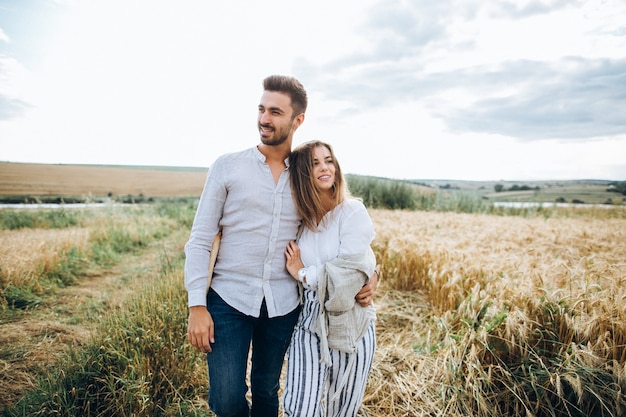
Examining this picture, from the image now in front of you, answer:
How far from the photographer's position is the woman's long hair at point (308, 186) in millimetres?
2385

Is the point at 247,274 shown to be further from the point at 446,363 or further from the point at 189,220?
the point at 189,220

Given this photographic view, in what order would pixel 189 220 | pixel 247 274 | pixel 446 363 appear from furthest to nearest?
pixel 189 220
pixel 446 363
pixel 247 274

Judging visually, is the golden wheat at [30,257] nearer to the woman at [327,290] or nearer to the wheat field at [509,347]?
the woman at [327,290]

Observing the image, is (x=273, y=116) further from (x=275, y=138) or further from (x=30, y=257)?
(x=30, y=257)

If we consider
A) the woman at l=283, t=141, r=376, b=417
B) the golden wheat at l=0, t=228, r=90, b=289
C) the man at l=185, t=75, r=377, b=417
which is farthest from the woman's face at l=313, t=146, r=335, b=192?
the golden wheat at l=0, t=228, r=90, b=289

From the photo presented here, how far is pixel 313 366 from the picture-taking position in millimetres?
2193

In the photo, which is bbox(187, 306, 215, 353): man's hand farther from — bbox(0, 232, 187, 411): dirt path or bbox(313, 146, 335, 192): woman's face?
bbox(0, 232, 187, 411): dirt path

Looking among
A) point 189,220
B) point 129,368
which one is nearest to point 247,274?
point 129,368

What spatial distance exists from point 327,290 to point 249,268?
1.80 feet

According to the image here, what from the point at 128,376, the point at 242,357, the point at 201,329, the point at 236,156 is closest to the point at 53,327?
the point at 128,376

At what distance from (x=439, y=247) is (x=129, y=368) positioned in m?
4.51

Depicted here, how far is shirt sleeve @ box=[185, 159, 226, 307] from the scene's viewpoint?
7.20ft

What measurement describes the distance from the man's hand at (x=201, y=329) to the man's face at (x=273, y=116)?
1.22 m

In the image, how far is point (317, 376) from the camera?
7.14ft
